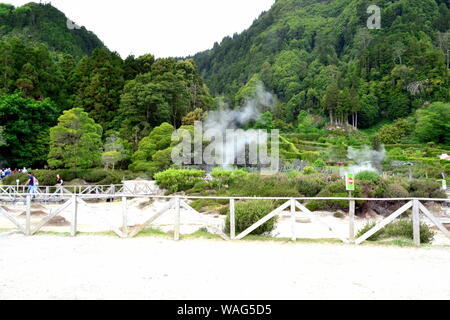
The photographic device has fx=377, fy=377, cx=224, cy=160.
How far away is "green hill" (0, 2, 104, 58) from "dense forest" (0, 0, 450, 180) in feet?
Answer: 1.18

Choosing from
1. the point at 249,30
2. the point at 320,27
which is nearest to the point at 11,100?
the point at 320,27

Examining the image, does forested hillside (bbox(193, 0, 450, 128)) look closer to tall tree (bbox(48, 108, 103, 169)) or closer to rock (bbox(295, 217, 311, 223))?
tall tree (bbox(48, 108, 103, 169))

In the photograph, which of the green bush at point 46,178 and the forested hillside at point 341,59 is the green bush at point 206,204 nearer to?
the green bush at point 46,178

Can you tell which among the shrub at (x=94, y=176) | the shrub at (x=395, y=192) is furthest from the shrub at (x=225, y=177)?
the shrub at (x=94, y=176)

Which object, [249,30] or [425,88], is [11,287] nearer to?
Answer: [425,88]

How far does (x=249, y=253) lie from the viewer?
6.73 meters

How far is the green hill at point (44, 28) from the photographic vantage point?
8312 cm

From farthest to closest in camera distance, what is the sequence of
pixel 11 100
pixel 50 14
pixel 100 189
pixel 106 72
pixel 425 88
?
pixel 50 14, pixel 425 88, pixel 106 72, pixel 11 100, pixel 100 189

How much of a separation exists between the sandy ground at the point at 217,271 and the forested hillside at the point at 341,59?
79858 millimetres

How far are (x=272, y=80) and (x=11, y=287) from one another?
12315cm

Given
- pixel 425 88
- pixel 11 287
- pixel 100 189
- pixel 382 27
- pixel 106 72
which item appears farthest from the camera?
pixel 382 27

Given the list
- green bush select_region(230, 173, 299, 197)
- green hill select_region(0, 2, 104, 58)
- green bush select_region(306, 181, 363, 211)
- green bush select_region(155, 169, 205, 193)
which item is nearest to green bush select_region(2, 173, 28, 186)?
green bush select_region(155, 169, 205, 193)

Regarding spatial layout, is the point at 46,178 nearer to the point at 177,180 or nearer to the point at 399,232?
the point at 177,180
